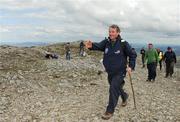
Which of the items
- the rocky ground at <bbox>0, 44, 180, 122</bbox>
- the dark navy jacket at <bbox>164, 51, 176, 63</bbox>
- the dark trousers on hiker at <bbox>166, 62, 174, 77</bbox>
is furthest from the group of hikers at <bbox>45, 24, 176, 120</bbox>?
the dark trousers on hiker at <bbox>166, 62, 174, 77</bbox>

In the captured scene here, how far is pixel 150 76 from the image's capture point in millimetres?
26656

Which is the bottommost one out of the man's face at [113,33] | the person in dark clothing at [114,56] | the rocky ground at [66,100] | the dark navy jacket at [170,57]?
the rocky ground at [66,100]

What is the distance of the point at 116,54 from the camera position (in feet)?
42.1

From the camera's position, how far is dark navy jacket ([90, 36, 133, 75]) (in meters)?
12.8

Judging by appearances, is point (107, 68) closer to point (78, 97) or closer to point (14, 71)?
point (78, 97)

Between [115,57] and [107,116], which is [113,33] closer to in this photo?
[115,57]

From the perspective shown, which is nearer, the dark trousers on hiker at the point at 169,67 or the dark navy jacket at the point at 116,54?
the dark navy jacket at the point at 116,54

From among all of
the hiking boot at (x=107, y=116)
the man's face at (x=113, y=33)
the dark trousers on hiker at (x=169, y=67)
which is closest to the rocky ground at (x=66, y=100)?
the hiking boot at (x=107, y=116)

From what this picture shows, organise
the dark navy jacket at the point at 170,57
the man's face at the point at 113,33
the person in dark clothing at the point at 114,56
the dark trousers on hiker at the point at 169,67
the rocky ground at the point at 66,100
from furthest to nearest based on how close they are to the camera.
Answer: the dark trousers on hiker at the point at 169,67
the dark navy jacket at the point at 170,57
the rocky ground at the point at 66,100
the person in dark clothing at the point at 114,56
the man's face at the point at 113,33

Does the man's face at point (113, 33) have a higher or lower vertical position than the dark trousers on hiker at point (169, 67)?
higher

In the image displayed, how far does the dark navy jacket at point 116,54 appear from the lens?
505 inches

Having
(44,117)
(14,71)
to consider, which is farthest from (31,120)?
(14,71)

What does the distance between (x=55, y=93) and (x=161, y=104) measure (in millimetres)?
5611

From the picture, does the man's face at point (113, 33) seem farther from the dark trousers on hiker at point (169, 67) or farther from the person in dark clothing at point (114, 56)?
the dark trousers on hiker at point (169, 67)
